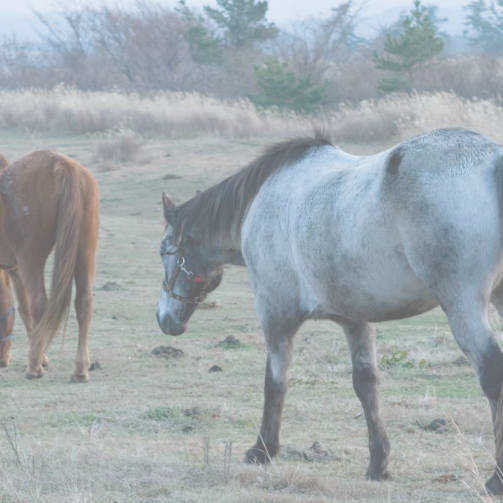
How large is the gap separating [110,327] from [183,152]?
1219cm

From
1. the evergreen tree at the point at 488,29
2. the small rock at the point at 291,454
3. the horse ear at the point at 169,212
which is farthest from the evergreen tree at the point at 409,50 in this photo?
the evergreen tree at the point at 488,29

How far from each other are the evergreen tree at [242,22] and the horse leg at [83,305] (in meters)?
33.4

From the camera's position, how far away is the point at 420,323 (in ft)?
29.1

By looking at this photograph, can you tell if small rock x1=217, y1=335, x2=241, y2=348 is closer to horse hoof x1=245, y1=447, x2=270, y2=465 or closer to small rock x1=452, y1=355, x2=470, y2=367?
small rock x1=452, y1=355, x2=470, y2=367

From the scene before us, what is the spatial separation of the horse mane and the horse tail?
1385mm

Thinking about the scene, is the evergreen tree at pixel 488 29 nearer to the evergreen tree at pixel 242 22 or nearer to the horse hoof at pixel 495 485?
the evergreen tree at pixel 242 22

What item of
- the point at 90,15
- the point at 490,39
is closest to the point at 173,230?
the point at 90,15

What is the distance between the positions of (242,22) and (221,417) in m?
35.4

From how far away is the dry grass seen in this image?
1862 cm

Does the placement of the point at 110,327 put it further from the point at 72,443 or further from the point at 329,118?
the point at 329,118

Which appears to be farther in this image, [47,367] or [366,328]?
[47,367]

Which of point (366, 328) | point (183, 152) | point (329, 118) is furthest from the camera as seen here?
point (329, 118)

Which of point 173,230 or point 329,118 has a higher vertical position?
point 173,230

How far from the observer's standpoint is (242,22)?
38.9m
